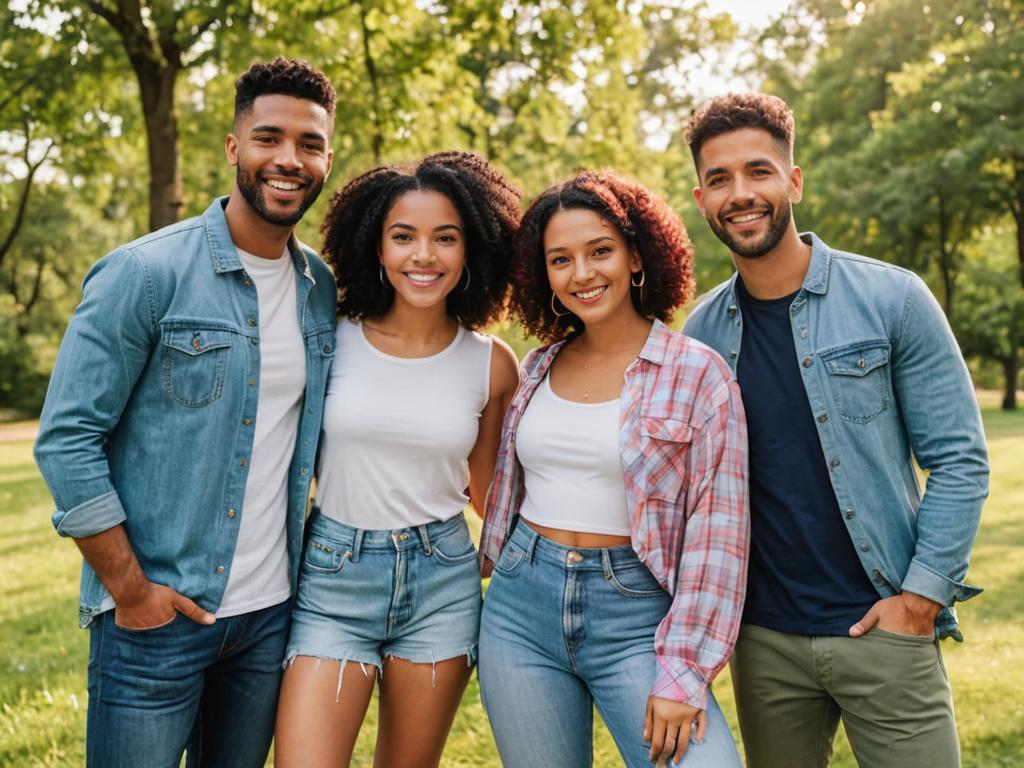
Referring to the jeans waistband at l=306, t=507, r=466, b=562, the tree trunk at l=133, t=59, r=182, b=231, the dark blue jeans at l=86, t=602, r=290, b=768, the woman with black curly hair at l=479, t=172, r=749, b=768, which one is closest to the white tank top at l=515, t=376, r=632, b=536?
the woman with black curly hair at l=479, t=172, r=749, b=768

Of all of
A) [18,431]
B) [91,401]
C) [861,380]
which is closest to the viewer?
[91,401]

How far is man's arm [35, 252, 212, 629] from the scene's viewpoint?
2.73m

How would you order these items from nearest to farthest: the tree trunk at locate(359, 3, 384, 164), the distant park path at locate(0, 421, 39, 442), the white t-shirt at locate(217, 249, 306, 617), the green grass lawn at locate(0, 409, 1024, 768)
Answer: the white t-shirt at locate(217, 249, 306, 617), the green grass lawn at locate(0, 409, 1024, 768), the tree trunk at locate(359, 3, 384, 164), the distant park path at locate(0, 421, 39, 442)

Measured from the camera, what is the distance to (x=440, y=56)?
406 inches

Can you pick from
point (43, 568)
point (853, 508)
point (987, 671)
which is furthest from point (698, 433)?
point (43, 568)

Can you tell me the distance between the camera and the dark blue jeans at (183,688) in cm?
285

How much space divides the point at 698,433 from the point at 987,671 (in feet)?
14.9

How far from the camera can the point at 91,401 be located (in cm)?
275

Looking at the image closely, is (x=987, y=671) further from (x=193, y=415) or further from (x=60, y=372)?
(x=60, y=372)

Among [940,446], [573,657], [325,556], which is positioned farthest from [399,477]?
[940,446]

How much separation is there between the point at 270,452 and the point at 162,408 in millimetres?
402

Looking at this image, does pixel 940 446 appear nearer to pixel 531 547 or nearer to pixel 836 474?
pixel 836 474

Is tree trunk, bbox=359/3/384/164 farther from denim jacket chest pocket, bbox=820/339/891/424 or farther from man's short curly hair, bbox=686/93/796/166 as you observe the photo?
denim jacket chest pocket, bbox=820/339/891/424

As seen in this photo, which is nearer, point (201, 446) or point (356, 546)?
point (201, 446)
